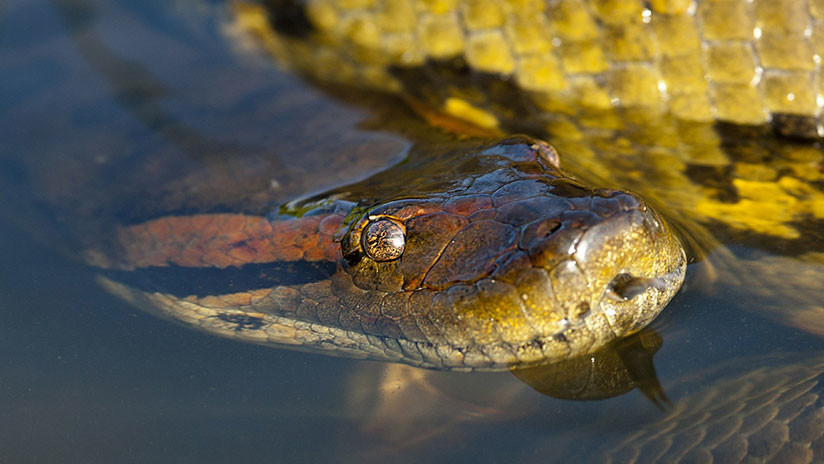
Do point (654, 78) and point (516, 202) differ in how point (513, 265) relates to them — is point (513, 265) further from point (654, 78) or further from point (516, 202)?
point (654, 78)

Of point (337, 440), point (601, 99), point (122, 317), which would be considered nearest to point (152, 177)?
point (122, 317)

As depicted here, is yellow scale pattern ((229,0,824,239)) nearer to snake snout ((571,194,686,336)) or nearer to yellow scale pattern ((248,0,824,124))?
yellow scale pattern ((248,0,824,124))

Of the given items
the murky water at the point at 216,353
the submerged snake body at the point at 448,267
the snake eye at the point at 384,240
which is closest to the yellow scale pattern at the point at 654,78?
the murky water at the point at 216,353

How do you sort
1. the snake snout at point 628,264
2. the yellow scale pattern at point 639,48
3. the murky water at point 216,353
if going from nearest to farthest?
the snake snout at point 628,264 → the murky water at point 216,353 → the yellow scale pattern at point 639,48

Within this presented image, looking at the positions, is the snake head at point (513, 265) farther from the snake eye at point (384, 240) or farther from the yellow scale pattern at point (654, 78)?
the yellow scale pattern at point (654, 78)

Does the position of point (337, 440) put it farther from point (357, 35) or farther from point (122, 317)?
point (357, 35)

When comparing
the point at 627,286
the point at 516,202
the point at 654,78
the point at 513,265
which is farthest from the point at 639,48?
the point at 513,265
